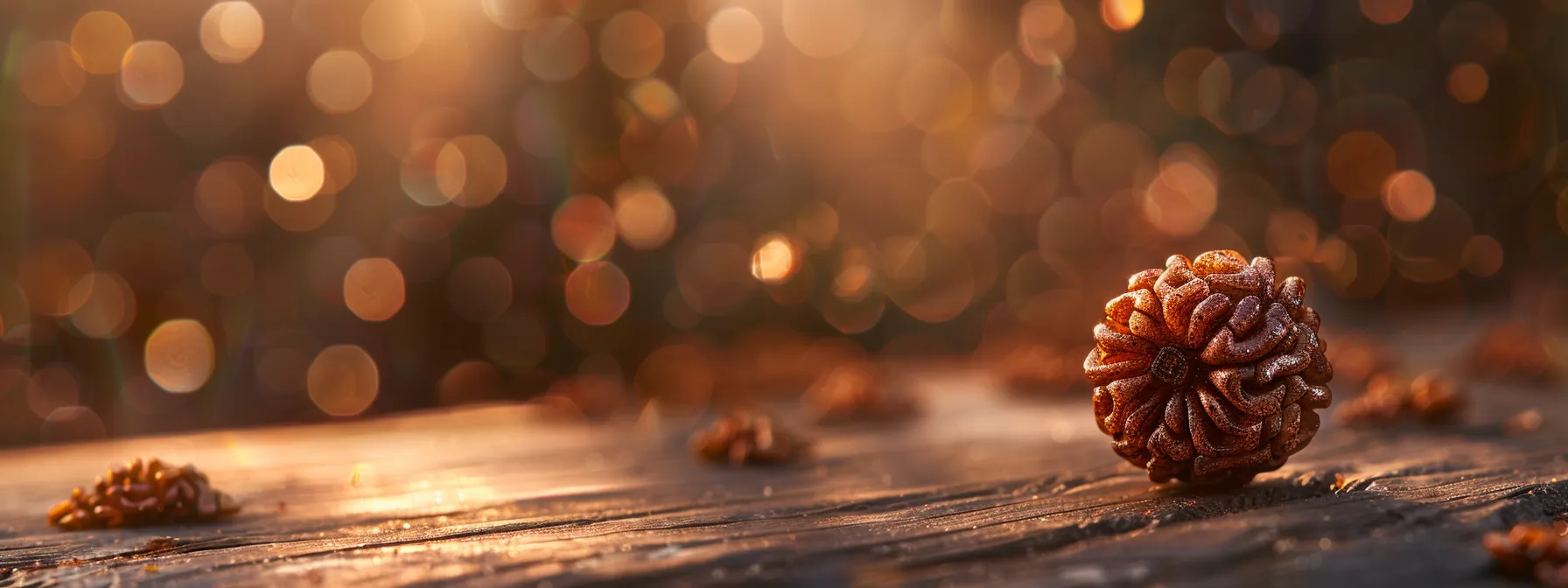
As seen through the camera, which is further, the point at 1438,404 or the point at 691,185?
the point at 691,185

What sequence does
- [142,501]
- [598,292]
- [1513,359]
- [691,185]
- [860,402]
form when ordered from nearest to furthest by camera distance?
[142,501]
[860,402]
[1513,359]
[598,292]
[691,185]

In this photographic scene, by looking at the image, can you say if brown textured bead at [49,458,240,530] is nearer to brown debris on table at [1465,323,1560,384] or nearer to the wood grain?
the wood grain

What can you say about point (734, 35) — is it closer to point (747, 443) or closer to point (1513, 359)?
point (747, 443)

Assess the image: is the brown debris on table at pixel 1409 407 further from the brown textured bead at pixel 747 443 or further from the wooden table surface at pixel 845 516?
the brown textured bead at pixel 747 443

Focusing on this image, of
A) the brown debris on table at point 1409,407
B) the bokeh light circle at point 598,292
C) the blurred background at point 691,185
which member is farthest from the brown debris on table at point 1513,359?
the bokeh light circle at point 598,292

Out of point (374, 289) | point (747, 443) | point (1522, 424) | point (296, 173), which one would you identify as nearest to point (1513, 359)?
point (1522, 424)

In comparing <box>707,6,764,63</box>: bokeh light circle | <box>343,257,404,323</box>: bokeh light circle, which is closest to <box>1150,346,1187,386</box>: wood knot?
<box>343,257,404,323</box>: bokeh light circle
